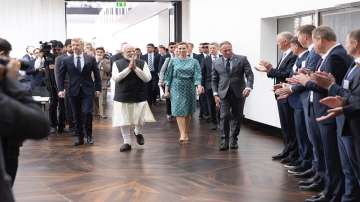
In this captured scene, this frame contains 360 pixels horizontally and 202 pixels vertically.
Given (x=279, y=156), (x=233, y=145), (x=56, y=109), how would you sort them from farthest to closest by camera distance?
(x=56, y=109) → (x=233, y=145) → (x=279, y=156)

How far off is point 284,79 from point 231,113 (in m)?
1.37

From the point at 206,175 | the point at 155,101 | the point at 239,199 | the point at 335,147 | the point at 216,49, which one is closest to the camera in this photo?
the point at 335,147

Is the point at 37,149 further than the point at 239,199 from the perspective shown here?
Yes

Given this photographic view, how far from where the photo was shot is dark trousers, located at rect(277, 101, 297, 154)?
6.22 metres

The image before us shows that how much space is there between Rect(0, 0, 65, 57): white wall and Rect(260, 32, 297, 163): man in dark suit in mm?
9943

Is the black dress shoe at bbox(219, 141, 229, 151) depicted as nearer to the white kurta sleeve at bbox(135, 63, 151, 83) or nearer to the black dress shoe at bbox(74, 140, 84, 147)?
the white kurta sleeve at bbox(135, 63, 151, 83)

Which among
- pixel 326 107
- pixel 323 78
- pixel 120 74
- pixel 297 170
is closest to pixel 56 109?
pixel 120 74

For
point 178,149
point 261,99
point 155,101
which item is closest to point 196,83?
point 178,149

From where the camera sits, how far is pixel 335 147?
14.3 ft

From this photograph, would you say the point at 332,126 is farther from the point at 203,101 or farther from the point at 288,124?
the point at 203,101

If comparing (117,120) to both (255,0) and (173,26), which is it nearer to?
(255,0)

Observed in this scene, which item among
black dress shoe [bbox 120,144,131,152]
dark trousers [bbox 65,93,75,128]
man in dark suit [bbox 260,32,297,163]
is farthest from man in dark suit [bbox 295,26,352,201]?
dark trousers [bbox 65,93,75,128]

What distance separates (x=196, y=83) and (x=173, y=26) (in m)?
9.03

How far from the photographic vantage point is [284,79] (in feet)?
19.7
